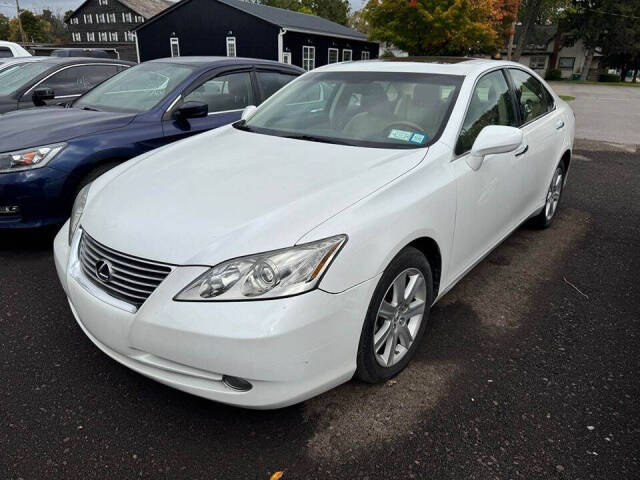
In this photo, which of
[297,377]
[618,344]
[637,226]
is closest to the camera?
[297,377]

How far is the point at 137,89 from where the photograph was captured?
507 cm

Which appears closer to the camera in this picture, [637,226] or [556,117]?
[556,117]

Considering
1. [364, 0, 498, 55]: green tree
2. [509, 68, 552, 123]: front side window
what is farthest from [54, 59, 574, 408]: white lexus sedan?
[364, 0, 498, 55]: green tree

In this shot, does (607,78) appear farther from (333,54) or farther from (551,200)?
(551,200)

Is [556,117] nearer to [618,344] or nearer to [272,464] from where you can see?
[618,344]

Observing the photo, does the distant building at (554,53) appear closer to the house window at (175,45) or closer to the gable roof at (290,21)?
the gable roof at (290,21)

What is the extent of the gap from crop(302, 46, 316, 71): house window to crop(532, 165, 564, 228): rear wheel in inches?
1023

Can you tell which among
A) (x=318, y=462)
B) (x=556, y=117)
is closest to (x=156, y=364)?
(x=318, y=462)

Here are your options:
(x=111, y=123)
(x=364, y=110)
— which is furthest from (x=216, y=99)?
(x=364, y=110)

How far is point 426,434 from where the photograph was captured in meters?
2.25

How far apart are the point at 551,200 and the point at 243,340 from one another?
3.97 m

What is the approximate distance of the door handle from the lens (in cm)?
350

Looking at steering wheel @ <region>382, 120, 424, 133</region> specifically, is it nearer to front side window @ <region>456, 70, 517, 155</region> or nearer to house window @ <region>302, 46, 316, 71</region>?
front side window @ <region>456, 70, 517, 155</region>

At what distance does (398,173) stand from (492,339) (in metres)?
1.25
